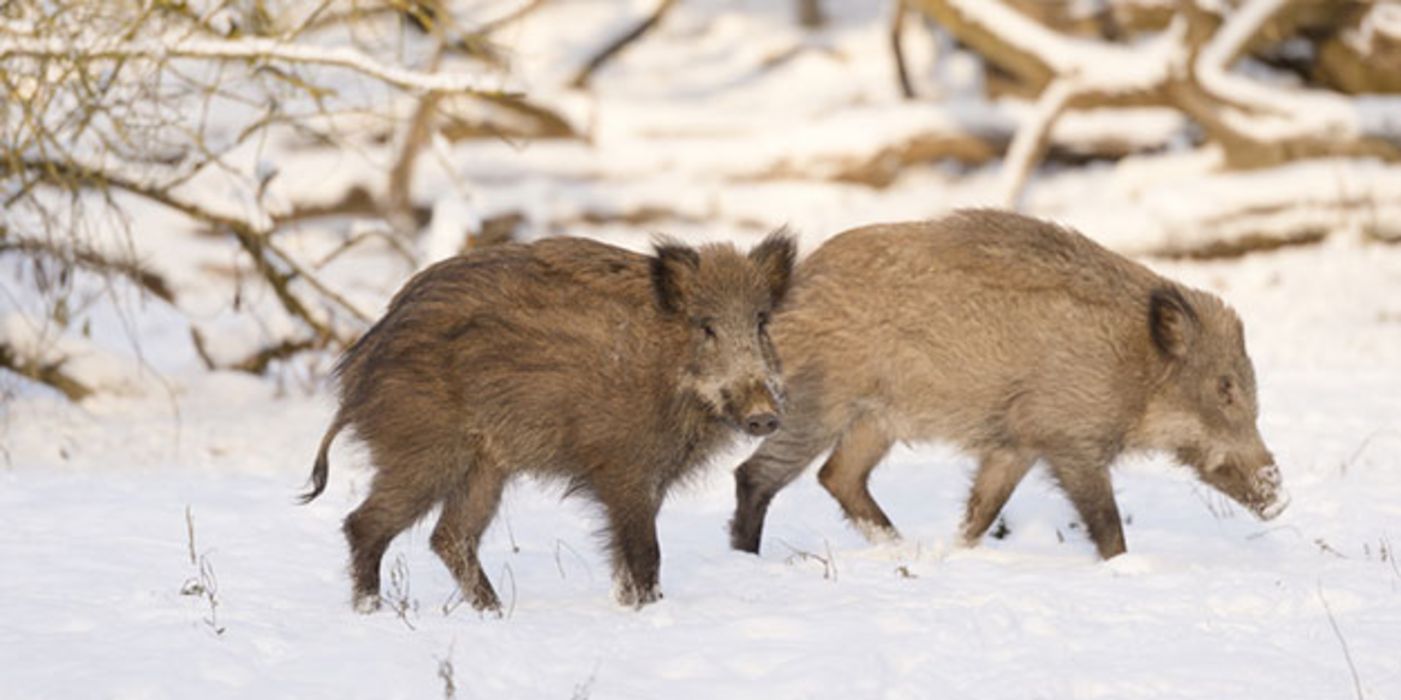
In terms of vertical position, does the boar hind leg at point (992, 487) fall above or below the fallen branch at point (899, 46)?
above

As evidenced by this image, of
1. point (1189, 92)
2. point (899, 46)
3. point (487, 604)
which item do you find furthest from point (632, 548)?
point (899, 46)

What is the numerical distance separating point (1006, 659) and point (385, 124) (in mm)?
12574

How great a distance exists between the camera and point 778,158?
16.8m

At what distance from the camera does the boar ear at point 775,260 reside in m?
6.46

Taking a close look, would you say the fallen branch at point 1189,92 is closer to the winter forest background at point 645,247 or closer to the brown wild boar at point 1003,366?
the winter forest background at point 645,247

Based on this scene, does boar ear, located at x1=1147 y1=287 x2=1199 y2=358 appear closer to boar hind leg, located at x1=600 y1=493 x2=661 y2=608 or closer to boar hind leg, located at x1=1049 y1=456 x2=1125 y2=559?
boar hind leg, located at x1=1049 y1=456 x2=1125 y2=559

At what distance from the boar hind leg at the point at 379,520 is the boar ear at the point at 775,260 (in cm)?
127

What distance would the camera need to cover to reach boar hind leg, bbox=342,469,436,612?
6.17m

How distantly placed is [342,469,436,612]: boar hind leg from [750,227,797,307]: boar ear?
1.27 meters

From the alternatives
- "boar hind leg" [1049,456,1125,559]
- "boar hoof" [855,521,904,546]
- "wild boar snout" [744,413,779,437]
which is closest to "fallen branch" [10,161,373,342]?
"boar hoof" [855,521,904,546]

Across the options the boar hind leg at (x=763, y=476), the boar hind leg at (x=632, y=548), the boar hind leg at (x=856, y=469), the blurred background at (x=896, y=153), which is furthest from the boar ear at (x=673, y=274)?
the blurred background at (x=896, y=153)

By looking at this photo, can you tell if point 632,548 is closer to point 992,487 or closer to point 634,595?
point 634,595

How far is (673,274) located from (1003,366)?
1.64 meters

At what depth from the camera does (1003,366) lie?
7.41 meters
